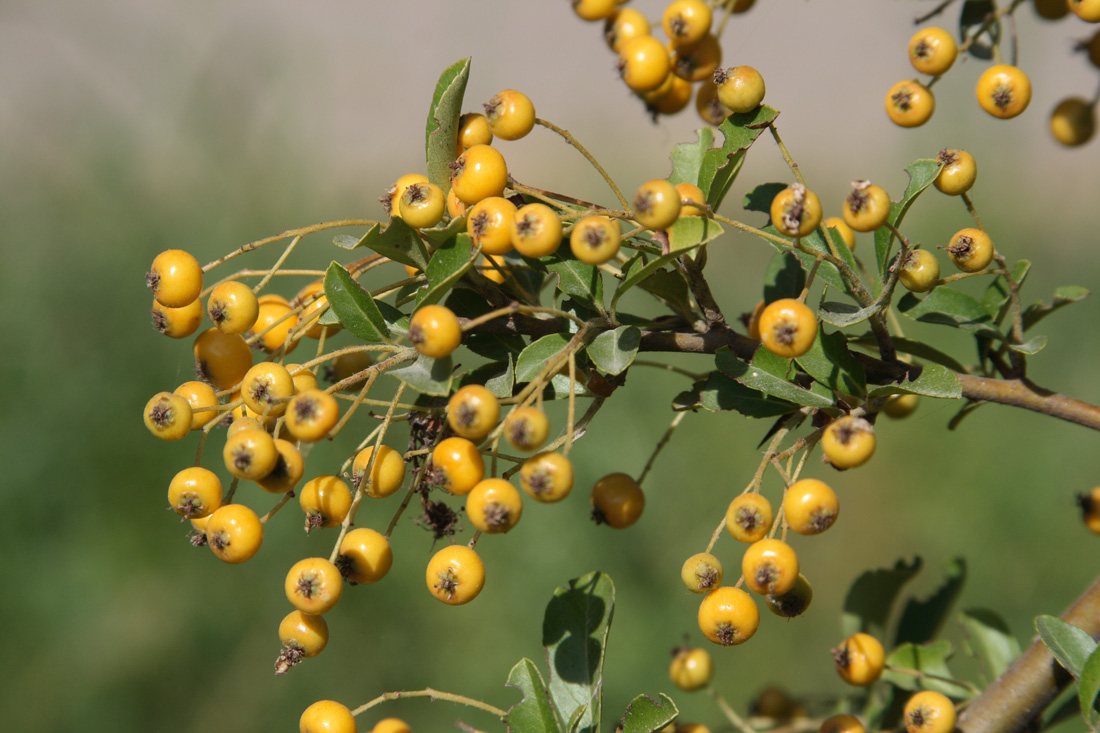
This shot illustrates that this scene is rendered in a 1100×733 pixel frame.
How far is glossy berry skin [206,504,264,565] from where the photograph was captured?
0.96 meters

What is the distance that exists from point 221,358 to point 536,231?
0.47 metres

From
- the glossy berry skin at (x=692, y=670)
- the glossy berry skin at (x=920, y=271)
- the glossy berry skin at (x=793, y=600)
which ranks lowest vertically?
the glossy berry skin at (x=692, y=670)

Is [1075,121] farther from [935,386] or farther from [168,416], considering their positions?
[168,416]

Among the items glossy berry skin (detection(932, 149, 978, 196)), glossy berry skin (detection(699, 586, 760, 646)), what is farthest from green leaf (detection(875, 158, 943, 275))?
glossy berry skin (detection(699, 586, 760, 646))

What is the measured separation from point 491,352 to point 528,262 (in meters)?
0.13

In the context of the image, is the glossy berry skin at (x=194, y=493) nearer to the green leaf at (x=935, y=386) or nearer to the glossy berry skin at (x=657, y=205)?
the glossy berry skin at (x=657, y=205)

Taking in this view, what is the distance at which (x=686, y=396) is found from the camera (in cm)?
111

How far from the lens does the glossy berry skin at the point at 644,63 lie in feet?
3.82

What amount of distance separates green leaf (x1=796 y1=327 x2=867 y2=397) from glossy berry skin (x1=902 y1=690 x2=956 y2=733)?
0.50 m

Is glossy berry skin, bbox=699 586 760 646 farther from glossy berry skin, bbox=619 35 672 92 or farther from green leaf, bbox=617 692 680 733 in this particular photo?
glossy berry skin, bbox=619 35 672 92

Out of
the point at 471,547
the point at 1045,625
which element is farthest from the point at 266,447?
the point at 1045,625

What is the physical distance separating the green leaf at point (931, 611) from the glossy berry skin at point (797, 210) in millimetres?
1005

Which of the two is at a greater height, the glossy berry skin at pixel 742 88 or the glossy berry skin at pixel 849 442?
the glossy berry skin at pixel 742 88

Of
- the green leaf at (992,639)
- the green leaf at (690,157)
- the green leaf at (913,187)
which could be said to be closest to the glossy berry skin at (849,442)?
the green leaf at (913,187)
